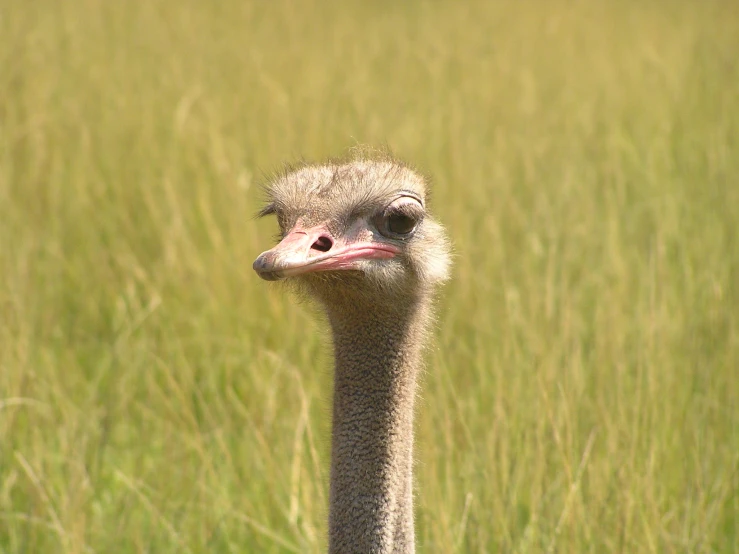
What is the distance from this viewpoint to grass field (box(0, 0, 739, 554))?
2588 mm

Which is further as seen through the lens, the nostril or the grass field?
the grass field

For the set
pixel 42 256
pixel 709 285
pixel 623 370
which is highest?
pixel 42 256

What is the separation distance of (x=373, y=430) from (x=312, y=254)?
331 mm

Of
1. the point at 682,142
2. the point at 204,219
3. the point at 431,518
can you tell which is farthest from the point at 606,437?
the point at 682,142

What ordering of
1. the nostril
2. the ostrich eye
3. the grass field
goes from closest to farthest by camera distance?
the nostril → the ostrich eye → the grass field

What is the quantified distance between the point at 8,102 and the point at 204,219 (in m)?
1.24

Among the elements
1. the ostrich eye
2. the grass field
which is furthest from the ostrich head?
the grass field

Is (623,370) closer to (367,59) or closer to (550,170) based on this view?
(550,170)

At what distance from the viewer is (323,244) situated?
5.74 ft

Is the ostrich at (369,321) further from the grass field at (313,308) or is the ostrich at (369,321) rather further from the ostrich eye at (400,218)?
the grass field at (313,308)

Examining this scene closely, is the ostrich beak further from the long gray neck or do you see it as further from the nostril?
the long gray neck

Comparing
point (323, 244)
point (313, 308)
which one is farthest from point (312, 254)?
point (313, 308)

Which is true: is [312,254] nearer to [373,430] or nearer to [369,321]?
[369,321]

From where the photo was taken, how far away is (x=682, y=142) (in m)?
4.98
